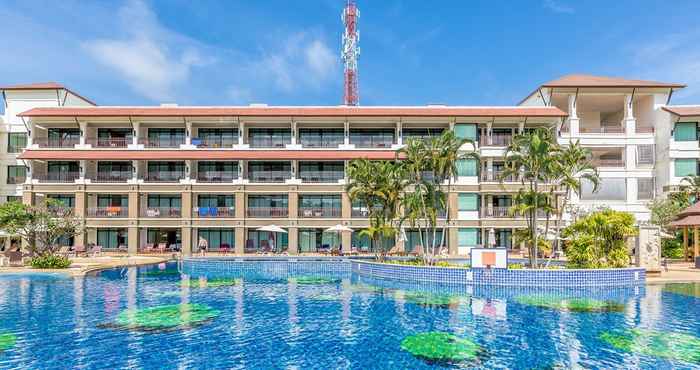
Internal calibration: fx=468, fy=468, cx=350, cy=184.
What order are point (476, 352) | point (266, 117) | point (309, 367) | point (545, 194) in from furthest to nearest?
point (266, 117)
point (545, 194)
point (476, 352)
point (309, 367)

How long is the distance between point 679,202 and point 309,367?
36.8 metres

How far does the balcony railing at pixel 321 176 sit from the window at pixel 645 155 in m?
26.1

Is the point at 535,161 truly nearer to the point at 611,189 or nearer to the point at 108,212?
the point at 611,189

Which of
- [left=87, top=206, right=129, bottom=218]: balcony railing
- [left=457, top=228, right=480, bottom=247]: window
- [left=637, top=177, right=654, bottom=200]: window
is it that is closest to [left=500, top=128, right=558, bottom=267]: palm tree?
[left=457, top=228, right=480, bottom=247]: window

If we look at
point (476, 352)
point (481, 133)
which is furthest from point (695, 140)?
point (476, 352)

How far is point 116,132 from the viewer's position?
136 ft

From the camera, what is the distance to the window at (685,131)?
39438mm

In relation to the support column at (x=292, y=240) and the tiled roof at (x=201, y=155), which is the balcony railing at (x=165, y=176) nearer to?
the tiled roof at (x=201, y=155)

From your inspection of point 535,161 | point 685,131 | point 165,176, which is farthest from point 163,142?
point 685,131

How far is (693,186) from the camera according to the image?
3719cm

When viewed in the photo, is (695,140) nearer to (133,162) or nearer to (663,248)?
(663,248)

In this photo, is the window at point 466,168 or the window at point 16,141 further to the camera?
the window at point 16,141

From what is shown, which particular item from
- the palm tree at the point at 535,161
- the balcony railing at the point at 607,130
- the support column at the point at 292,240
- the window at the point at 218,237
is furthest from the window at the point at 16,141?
the balcony railing at the point at 607,130

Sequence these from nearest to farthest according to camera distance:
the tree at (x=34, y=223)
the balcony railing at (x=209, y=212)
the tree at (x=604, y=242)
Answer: the tree at (x=604, y=242)
the tree at (x=34, y=223)
the balcony railing at (x=209, y=212)
